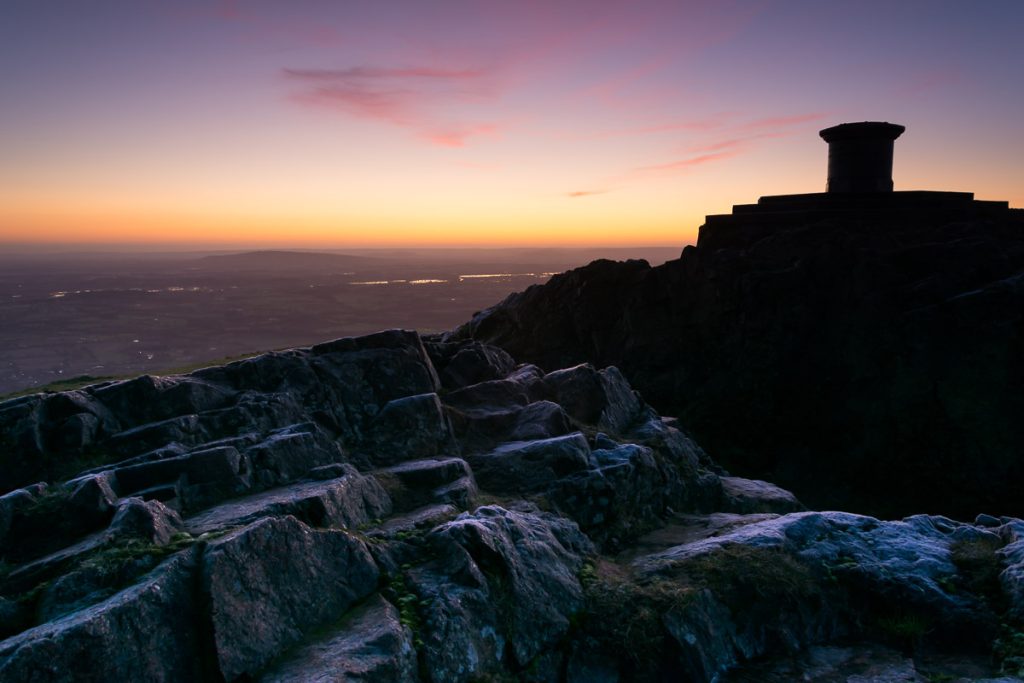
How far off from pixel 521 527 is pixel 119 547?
243 inches

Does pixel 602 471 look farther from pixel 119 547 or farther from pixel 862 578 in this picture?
pixel 119 547

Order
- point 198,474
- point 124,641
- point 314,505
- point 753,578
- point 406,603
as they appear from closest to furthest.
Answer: point 124,641 → point 406,603 → point 314,505 → point 753,578 → point 198,474

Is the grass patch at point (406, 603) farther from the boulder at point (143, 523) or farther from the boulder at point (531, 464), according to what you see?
the boulder at point (531, 464)

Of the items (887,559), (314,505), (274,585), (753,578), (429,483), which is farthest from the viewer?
(429,483)

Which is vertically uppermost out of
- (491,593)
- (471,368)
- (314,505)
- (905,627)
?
(471,368)

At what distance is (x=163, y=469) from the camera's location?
11.0 m

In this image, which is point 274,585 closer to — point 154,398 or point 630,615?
point 630,615

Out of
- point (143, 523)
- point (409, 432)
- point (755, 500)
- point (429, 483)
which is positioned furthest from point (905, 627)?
point (143, 523)

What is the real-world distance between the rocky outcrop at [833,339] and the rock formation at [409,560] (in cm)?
676

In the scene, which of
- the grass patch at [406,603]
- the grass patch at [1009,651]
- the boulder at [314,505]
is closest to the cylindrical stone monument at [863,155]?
the grass patch at [1009,651]

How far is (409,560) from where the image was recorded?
9.88 meters

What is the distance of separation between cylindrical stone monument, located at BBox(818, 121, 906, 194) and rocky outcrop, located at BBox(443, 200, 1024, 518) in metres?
2.36

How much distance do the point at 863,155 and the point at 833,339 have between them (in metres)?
15.8

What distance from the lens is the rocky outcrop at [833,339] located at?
27500 mm
